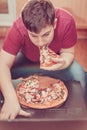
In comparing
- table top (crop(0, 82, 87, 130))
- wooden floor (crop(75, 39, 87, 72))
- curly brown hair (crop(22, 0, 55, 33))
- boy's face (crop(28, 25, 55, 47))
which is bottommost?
wooden floor (crop(75, 39, 87, 72))

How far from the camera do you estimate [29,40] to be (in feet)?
4.04

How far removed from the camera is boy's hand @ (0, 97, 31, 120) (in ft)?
3.13

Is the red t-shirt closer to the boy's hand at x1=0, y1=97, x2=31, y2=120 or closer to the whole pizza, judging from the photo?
the whole pizza

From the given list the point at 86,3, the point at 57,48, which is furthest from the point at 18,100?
the point at 86,3

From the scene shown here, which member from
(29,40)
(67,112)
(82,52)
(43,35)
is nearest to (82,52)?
(82,52)

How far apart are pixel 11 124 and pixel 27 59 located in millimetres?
516

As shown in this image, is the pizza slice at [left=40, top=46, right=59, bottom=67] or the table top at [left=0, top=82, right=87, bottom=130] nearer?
the table top at [left=0, top=82, right=87, bottom=130]

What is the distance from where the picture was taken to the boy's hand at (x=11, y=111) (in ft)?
3.13

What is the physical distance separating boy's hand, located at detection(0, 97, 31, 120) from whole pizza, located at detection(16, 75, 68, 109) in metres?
0.03

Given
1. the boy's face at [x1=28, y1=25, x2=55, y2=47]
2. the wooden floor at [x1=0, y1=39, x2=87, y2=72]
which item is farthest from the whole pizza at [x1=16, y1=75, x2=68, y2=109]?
the wooden floor at [x1=0, y1=39, x2=87, y2=72]

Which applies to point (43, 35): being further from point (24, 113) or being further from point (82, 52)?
point (82, 52)

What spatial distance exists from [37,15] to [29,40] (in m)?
0.22

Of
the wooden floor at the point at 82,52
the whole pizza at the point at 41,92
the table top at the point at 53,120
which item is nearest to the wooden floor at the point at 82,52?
the wooden floor at the point at 82,52

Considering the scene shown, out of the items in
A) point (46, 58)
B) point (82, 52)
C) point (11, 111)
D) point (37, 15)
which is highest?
point (37, 15)
